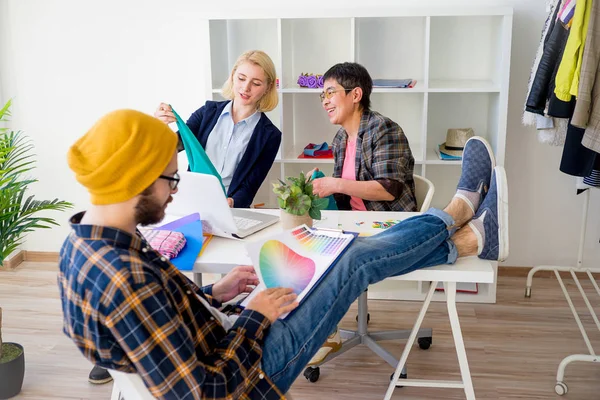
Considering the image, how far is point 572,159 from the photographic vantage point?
116 inches

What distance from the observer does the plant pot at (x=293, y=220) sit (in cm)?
233

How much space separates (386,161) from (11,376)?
1780 millimetres

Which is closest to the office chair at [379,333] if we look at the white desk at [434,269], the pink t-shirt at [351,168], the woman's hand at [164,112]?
the pink t-shirt at [351,168]

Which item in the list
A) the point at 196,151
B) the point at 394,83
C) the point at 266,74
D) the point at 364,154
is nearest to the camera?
the point at 196,151

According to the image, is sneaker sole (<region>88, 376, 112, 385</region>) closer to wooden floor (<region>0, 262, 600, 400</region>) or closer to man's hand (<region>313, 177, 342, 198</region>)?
wooden floor (<region>0, 262, 600, 400</region>)

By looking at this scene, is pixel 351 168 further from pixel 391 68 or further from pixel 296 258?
pixel 296 258

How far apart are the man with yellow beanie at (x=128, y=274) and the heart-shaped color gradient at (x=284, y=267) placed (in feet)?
1.28

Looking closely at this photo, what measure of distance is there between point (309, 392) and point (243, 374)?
1285 millimetres

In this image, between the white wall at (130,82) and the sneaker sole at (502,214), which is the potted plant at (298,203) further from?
the white wall at (130,82)

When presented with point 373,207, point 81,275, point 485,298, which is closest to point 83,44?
point 373,207

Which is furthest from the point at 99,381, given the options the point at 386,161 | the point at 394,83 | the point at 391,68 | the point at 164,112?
the point at 391,68

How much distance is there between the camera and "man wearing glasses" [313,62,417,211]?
301 centimetres

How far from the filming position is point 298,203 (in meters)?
2.31

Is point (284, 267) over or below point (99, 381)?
over
